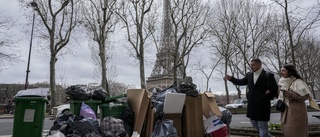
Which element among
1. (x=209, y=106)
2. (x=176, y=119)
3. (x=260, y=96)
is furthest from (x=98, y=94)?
(x=260, y=96)

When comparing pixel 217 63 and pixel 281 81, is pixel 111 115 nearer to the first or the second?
pixel 281 81

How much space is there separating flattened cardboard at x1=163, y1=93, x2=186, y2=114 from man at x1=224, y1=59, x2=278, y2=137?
1350mm

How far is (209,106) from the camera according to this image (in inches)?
Answer: 257

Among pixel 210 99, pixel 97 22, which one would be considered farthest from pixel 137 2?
pixel 210 99

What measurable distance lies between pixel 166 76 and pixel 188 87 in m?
39.3

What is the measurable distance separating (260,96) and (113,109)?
2.85 meters

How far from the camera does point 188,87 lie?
6.39 m

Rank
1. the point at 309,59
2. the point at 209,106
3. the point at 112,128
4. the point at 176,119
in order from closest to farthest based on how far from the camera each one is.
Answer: the point at 112,128 < the point at 176,119 < the point at 209,106 < the point at 309,59

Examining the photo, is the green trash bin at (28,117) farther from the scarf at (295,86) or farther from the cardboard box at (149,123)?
the scarf at (295,86)

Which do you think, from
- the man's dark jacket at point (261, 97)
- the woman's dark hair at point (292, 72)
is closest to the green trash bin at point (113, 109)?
the man's dark jacket at point (261, 97)

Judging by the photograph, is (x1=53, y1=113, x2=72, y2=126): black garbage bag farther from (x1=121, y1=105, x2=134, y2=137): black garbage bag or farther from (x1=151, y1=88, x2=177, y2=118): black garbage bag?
(x1=151, y1=88, x2=177, y2=118): black garbage bag

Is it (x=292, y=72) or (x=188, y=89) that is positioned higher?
(x=292, y=72)

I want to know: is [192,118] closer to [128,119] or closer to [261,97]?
[128,119]

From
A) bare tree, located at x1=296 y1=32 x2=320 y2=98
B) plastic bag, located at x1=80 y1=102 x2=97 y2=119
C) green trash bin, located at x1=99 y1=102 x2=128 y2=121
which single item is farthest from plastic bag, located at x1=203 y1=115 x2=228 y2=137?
bare tree, located at x1=296 y1=32 x2=320 y2=98
